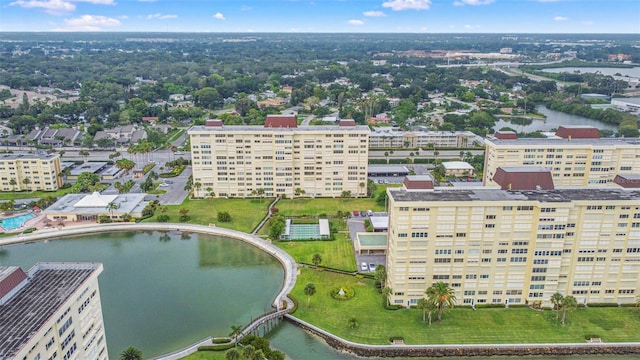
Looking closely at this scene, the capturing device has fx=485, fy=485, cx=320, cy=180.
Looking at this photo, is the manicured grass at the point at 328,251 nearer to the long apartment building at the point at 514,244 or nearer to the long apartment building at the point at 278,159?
the long apartment building at the point at 514,244

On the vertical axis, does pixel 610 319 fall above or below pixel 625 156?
below

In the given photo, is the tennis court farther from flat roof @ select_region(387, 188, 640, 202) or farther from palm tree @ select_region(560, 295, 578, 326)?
palm tree @ select_region(560, 295, 578, 326)

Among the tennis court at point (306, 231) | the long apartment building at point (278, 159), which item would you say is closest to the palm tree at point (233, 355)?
the tennis court at point (306, 231)

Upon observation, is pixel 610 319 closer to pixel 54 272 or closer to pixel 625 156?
pixel 625 156

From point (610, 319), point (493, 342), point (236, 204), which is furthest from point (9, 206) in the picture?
point (610, 319)

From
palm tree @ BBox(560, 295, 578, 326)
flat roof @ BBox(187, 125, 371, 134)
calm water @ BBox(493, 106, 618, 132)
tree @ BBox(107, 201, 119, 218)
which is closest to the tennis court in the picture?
flat roof @ BBox(187, 125, 371, 134)

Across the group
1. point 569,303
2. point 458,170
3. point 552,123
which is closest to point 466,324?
point 569,303
